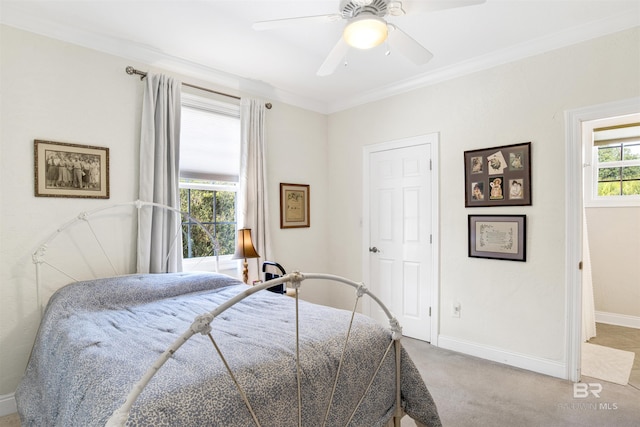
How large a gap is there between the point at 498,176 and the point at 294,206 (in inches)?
84.4

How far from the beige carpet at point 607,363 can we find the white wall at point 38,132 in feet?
13.3

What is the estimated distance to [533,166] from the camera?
286 cm

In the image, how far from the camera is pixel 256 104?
144 inches

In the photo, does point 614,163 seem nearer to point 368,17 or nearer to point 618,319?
point 618,319

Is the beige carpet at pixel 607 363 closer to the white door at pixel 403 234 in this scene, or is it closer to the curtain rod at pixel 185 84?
the white door at pixel 403 234

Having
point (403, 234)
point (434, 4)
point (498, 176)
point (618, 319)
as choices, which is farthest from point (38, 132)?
point (618, 319)

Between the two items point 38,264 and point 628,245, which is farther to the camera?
Answer: point 628,245

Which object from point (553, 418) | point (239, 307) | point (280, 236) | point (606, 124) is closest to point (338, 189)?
point (280, 236)

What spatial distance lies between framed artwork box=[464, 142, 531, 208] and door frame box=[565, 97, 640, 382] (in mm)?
280

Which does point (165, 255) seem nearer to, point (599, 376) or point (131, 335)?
point (131, 335)

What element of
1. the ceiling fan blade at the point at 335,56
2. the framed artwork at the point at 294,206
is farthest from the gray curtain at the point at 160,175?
the ceiling fan blade at the point at 335,56

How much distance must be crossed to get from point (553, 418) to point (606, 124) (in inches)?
139

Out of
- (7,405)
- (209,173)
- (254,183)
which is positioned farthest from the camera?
(254,183)

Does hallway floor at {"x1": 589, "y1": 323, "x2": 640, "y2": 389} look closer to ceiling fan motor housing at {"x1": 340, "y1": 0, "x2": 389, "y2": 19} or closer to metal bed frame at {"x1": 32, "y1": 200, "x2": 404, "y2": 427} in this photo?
metal bed frame at {"x1": 32, "y1": 200, "x2": 404, "y2": 427}
